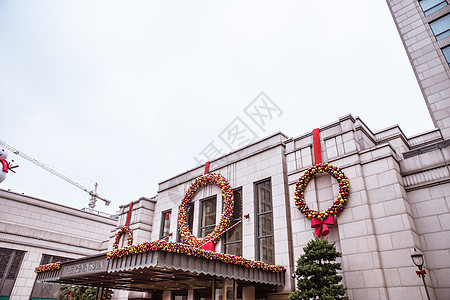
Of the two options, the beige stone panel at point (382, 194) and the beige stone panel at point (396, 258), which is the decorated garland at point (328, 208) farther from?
the beige stone panel at point (396, 258)

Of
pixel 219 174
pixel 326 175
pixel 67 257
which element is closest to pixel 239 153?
pixel 219 174

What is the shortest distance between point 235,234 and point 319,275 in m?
6.33

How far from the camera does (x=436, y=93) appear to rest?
18.1 metres

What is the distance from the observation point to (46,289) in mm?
22672

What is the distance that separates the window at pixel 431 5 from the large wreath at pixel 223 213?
58.3 feet

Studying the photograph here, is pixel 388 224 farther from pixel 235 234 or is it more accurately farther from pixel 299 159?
pixel 235 234

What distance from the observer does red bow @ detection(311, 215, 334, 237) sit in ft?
38.3

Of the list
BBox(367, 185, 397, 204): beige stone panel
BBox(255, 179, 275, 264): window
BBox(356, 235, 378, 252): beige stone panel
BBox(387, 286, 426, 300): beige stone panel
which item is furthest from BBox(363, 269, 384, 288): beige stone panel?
BBox(255, 179, 275, 264): window

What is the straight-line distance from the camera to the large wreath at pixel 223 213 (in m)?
16.0

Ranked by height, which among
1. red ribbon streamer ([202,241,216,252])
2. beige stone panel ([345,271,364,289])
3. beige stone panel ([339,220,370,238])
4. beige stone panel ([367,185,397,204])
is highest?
beige stone panel ([367,185,397,204])

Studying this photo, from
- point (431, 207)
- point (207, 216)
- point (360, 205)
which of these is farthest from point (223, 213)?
point (431, 207)

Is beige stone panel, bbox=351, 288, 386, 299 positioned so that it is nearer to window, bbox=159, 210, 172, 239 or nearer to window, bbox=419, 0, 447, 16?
window, bbox=159, 210, 172, 239

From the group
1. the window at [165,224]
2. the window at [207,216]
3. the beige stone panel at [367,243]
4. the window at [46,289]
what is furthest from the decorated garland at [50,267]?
the beige stone panel at [367,243]

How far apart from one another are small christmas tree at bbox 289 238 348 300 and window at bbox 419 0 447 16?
18713mm
